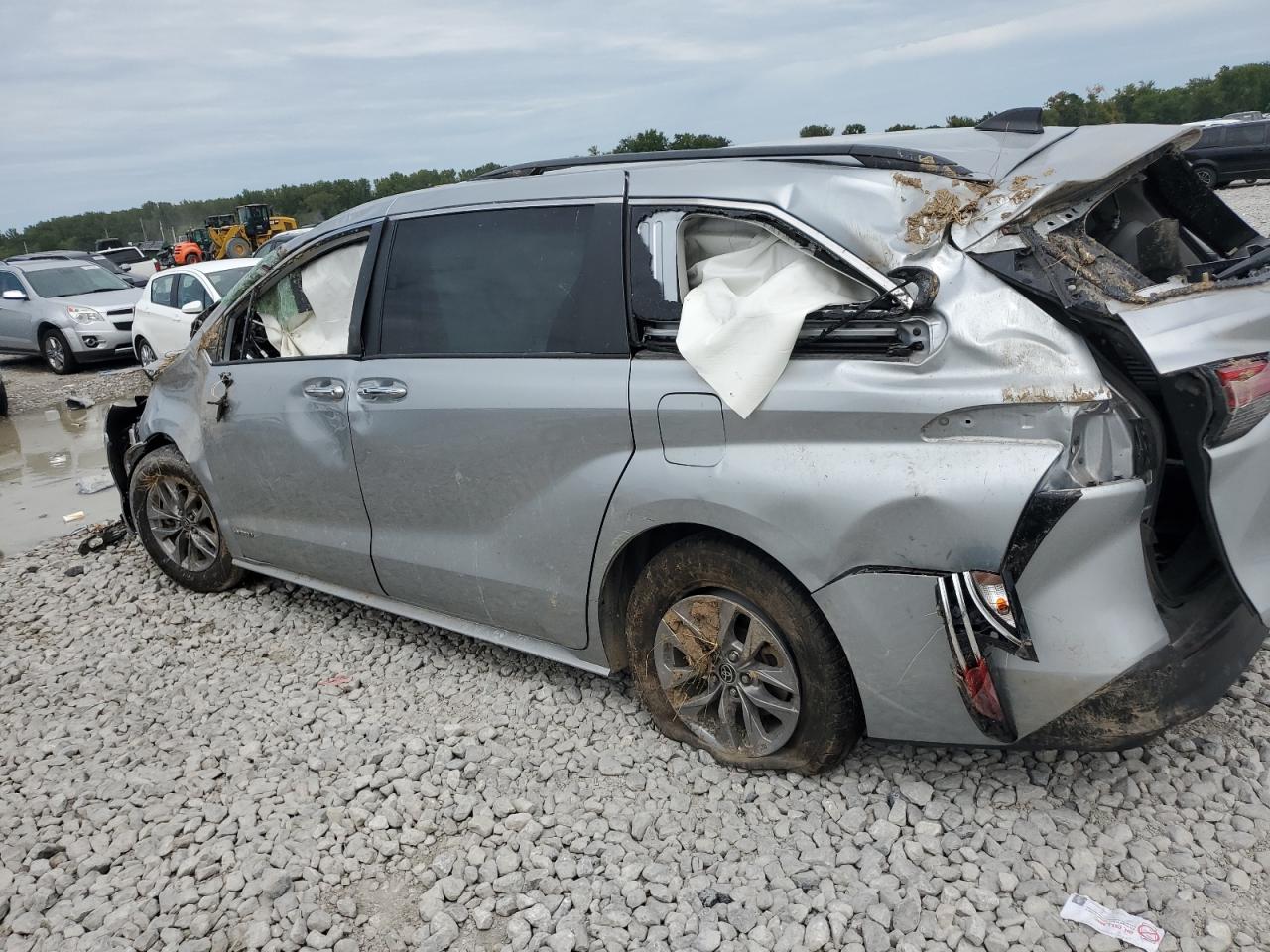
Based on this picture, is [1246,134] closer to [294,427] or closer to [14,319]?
[294,427]

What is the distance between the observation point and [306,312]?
4.30 metres

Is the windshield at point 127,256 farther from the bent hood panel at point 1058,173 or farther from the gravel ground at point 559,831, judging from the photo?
the bent hood panel at point 1058,173

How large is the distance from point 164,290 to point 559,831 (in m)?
11.6

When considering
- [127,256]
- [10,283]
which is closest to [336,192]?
[127,256]

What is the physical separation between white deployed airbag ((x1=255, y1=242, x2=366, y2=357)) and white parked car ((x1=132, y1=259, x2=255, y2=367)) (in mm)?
7659

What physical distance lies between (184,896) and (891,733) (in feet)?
6.67

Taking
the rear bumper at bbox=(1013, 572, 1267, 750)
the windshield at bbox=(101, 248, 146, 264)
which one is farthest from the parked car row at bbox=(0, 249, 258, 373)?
the windshield at bbox=(101, 248, 146, 264)

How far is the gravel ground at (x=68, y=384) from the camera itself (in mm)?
12289

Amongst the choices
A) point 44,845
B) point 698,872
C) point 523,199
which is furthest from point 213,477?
point 698,872

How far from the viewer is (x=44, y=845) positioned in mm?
3137

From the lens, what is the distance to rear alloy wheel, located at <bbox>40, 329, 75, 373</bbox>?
14.1 m

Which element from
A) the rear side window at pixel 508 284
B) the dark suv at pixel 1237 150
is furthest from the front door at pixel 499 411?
the dark suv at pixel 1237 150

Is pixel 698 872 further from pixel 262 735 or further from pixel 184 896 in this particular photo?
pixel 262 735

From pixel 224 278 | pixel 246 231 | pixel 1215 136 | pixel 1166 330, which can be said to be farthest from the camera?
pixel 246 231
